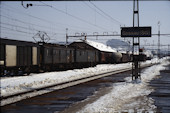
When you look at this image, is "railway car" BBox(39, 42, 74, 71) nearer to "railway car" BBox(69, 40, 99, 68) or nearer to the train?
the train

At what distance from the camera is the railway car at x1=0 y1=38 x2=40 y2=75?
21.1 m

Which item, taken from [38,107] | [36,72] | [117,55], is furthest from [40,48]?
[117,55]

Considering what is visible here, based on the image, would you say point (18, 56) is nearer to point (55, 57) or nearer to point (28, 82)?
point (28, 82)

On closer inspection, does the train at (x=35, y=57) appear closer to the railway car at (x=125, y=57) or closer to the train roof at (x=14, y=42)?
the train roof at (x=14, y=42)

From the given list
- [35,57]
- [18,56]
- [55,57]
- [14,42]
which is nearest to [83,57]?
[55,57]

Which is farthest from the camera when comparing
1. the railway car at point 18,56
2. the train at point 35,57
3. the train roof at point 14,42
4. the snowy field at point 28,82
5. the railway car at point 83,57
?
the railway car at point 83,57

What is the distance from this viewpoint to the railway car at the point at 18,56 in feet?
69.2

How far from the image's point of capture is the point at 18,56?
2311 cm

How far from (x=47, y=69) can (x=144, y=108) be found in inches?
847

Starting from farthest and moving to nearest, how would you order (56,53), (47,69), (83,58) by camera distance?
1. (83,58)
2. (56,53)
3. (47,69)

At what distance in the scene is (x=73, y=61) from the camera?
38.0 metres

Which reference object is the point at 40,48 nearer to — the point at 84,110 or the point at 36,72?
the point at 36,72

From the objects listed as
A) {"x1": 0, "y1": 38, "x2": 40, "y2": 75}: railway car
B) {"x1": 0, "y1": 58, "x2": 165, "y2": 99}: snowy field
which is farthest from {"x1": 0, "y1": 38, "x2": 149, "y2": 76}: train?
{"x1": 0, "y1": 58, "x2": 165, "y2": 99}: snowy field

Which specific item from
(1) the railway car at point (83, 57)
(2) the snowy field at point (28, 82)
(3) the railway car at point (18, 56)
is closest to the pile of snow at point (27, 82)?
(2) the snowy field at point (28, 82)
